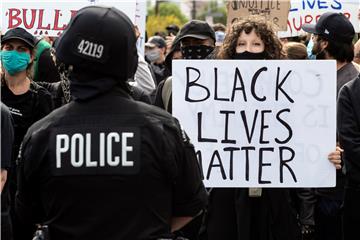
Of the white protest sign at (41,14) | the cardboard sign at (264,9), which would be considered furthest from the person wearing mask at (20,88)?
the cardboard sign at (264,9)

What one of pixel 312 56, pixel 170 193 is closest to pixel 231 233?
pixel 170 193

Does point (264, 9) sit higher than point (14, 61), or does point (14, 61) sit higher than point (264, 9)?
point (264, 9)

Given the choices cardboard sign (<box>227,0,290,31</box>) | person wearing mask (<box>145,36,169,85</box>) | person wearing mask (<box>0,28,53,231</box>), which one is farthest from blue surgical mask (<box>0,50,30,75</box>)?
person wearing mask (<box>145,36,169,85</box>)

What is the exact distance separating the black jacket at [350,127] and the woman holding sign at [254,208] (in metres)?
0.52

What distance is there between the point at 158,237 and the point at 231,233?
6.37 ft

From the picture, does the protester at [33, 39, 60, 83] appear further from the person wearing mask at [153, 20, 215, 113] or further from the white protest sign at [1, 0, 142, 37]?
the person wearing mask at [153, 20, 215, 113]

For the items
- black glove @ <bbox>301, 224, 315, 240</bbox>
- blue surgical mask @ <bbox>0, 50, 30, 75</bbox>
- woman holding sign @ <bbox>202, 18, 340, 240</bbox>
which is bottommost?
black glove @ <bbox>301, 224, 315, 240</bbox>

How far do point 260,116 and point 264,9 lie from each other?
4683mm

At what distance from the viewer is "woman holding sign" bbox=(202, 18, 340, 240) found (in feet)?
17.5

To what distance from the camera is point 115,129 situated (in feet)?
11.3

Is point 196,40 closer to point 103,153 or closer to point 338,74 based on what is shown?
point 338,74

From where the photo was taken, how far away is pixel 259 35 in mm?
5469

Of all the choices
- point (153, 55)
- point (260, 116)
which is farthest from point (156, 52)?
point (260, 116)

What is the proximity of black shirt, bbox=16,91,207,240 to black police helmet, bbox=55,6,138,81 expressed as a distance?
0.39ft
